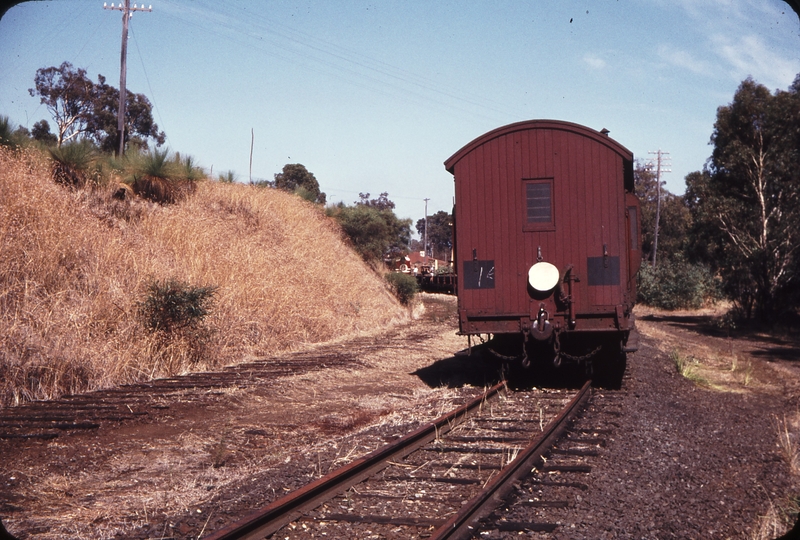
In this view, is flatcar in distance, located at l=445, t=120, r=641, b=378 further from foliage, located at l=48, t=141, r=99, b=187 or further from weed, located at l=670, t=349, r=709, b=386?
foliage, located at l=48, t=141, r=99, b=187

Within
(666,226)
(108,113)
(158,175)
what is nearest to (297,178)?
(108,113)

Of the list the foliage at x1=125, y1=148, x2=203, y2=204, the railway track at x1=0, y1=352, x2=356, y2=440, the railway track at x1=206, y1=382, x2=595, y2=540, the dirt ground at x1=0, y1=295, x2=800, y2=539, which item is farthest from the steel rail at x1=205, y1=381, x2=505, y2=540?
the foliage at x1=125, y1=148, x2=203, y2=204

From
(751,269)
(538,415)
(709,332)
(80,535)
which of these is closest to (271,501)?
(80,535)

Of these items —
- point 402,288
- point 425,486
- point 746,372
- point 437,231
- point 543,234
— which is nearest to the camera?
point 425,486

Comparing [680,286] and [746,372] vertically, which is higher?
[680,286]

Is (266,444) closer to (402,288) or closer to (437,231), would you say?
(402,288)

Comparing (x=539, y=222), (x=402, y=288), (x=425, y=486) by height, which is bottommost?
(x=425, y=486)

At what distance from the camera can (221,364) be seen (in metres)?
12.6

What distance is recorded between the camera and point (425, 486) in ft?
17.1

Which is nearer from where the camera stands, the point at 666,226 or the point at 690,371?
the point at 690,371

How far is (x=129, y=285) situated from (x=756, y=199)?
23140 millimetres

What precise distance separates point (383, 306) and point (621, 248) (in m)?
15.6

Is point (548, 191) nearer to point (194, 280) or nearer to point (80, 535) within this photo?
point (80, 535)

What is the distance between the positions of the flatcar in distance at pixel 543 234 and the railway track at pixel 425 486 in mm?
2159
